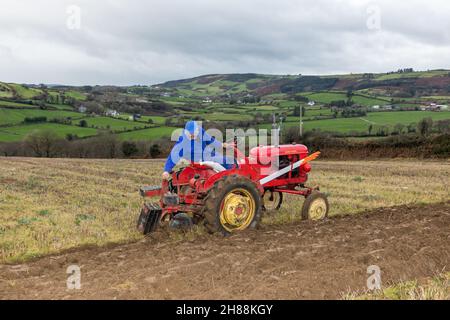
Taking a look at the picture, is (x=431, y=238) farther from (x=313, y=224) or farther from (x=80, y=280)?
(x=80, y=280)

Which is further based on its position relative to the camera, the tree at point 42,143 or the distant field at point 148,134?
the distant field at point 148,134

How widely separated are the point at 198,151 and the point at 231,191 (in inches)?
40.6

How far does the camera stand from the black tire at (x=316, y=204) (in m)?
8.06

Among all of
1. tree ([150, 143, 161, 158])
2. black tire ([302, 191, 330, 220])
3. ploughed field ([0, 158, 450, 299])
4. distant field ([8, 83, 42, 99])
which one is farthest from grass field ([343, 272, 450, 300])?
distant field ([8, 83, 42, 99])

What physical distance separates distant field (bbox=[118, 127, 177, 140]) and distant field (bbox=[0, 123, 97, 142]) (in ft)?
13.4

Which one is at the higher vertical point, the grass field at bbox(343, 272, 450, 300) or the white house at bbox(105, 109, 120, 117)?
the white house at bbox(105, 109, 120, 117)

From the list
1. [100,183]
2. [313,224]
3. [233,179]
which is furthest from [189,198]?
[100,183]

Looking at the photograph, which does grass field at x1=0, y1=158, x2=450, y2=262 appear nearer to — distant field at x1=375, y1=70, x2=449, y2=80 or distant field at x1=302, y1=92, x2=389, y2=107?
distant field at x1=302, y1=92, x2=389, y2=107

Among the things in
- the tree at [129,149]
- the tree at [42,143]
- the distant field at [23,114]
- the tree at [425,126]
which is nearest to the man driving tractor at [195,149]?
the tree at [425,126]

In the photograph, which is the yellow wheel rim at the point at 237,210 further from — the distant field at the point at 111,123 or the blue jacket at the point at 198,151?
the distant field at the point at 111,123

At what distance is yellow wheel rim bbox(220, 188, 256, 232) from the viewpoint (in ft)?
22.4

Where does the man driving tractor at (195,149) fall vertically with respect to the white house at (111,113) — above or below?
below

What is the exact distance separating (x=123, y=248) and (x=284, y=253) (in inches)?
92.6

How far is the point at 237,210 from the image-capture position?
689 centimetres
